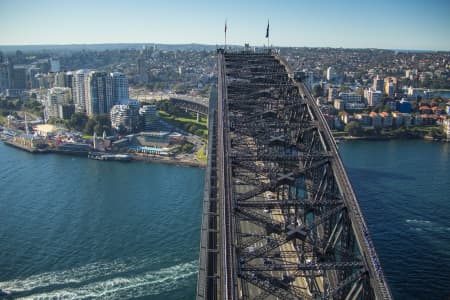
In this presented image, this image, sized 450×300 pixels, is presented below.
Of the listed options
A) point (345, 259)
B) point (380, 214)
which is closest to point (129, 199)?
point (380, 214)

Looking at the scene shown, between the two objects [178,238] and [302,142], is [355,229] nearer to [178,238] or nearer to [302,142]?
[302,142]

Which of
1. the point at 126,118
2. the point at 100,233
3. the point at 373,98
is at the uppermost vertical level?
the point at 373,98

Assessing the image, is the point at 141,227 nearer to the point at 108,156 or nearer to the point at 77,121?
the point at 108,156

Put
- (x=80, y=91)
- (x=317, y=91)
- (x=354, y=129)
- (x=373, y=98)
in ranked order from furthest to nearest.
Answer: (x=317, y=91)
(x=373, y=98)
(x=80, y=91)
(x=354, y=129)

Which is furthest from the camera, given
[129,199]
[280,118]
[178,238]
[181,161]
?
[181,161]

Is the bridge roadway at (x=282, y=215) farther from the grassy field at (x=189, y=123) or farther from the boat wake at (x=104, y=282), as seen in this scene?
the grassy field at (x=189, y=123)

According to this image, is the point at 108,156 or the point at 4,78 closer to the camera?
the point at 108,156

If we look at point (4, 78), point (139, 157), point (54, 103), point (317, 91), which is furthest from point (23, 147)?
point (317, 91)
